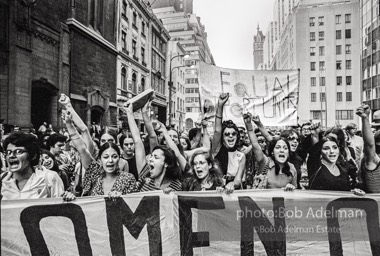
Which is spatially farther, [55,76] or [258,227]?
[55,76]

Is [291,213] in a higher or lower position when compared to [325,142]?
lower

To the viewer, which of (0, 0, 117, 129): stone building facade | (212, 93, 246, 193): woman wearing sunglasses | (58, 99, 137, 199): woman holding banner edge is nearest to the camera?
(58, 99, 137, 199): woman holding banner edge

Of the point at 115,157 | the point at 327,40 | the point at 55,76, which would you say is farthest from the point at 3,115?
the point at 327,40

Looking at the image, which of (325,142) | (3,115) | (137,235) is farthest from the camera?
(3,115)

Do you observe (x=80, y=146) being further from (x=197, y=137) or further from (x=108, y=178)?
(x=197, y=137)

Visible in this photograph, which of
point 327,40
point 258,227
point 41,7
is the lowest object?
point 258,227

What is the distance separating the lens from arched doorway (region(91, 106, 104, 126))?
19936 millimetres

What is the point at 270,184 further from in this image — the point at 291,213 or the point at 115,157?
the point at 115,157

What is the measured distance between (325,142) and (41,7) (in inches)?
550

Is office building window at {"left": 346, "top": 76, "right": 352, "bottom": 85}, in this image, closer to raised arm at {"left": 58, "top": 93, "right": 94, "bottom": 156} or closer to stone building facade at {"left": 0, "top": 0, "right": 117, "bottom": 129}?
stone building facade at {"left": 0, "top": 0, "right": 117, "bottom": 129}

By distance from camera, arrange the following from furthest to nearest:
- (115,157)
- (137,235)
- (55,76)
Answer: (55,76) → (115,157) → (137,235)

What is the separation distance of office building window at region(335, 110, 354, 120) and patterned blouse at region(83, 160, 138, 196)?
64.9 meters

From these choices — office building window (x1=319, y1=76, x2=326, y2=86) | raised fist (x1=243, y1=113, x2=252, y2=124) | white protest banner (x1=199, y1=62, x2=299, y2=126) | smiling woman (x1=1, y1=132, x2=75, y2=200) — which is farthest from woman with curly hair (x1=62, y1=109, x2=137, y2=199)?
office building window (x1=319, y1=76, x2=326, y2=86)

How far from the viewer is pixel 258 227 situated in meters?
3.40
